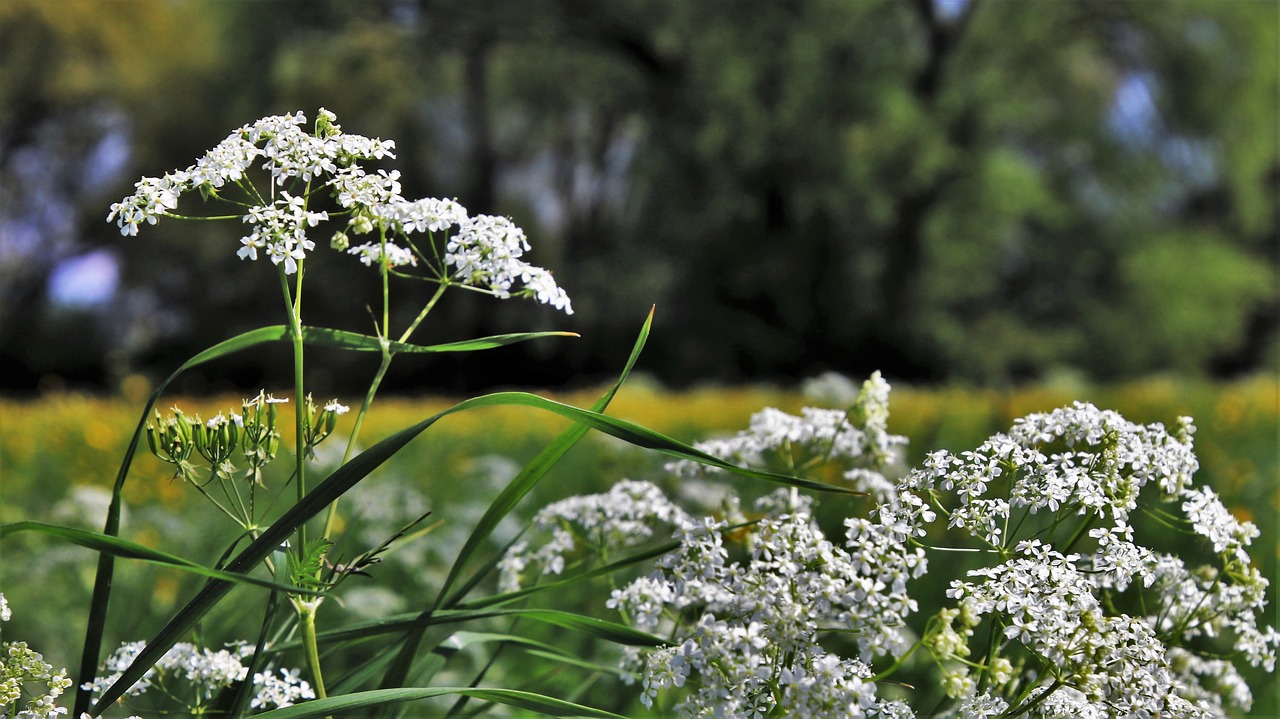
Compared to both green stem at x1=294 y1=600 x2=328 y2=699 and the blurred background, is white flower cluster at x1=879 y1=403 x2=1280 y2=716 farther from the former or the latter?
the blurred background

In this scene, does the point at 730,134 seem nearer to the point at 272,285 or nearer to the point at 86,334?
the point at 272,285

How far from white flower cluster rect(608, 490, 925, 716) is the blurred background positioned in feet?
41.3

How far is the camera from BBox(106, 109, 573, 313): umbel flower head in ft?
3.63

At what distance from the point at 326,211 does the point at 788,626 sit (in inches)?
26.9

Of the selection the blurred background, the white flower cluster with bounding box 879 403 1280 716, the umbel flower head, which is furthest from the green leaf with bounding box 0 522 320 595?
the blurred background

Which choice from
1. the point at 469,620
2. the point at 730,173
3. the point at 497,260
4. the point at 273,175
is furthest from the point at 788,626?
the point at 730,173

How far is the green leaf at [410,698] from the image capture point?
39.0 inches

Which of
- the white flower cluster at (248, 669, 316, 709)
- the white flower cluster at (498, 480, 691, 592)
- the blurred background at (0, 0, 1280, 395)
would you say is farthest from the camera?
the blurred background at (0, 0, 1280, 395)

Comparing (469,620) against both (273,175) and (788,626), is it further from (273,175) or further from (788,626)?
(273,175)

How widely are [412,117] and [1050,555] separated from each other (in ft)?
54.2

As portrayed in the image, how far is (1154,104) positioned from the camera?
1487cm

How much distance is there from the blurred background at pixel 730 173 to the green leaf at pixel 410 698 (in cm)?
1260

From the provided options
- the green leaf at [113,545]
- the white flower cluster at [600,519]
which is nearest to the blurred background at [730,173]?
the white flower cluster at [600,519]

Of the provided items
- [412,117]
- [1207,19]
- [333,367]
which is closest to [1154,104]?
[1207,19]
